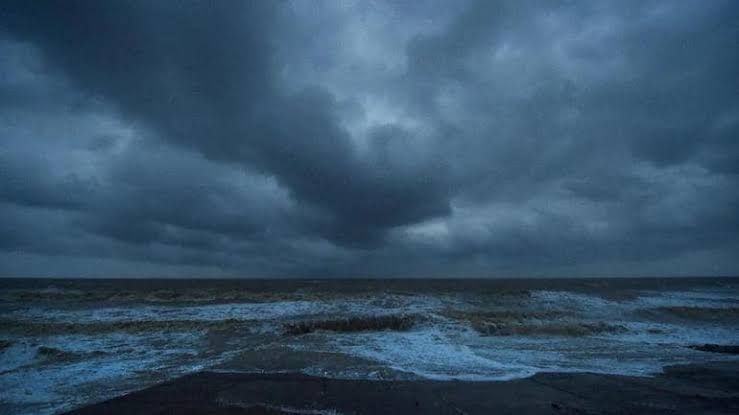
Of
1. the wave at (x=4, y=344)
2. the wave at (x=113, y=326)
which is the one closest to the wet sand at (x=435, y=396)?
the wave at (x=113, y=326)

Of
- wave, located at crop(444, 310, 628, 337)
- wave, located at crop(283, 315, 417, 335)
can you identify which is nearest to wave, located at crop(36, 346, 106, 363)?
wave, located at crop(283, 315, 417, 335)

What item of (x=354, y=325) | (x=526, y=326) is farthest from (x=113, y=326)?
(x=526, y=326)

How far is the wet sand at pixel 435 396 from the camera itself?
7.03m

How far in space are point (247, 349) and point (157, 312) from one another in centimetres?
1552

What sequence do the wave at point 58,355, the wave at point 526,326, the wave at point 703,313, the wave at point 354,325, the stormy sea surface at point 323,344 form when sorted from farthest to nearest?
the wave at point 703,313 → the wave at point 354,325 → the wave at point 526,326 → the wave at point 58,355 → the stormy sea surface at point 323,344

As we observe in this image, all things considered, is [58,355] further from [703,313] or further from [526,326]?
[703,313]

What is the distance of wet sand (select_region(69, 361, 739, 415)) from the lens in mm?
7031

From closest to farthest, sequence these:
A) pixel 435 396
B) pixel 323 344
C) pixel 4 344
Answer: pixel 435 396, pixel 323 344, pixel 4 344

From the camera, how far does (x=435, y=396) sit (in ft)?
25.8

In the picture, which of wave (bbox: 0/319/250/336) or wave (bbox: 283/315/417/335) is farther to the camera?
wave (bbox: 283/315/417/335)

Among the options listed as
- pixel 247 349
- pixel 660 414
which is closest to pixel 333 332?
pixel 247 349

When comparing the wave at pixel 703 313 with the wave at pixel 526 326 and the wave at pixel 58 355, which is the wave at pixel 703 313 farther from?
the wave at pixel 58 355

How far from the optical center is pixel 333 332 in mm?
17469

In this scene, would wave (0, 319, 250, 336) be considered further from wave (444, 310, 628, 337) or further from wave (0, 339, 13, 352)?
wave (444, 310, 628, 337)
